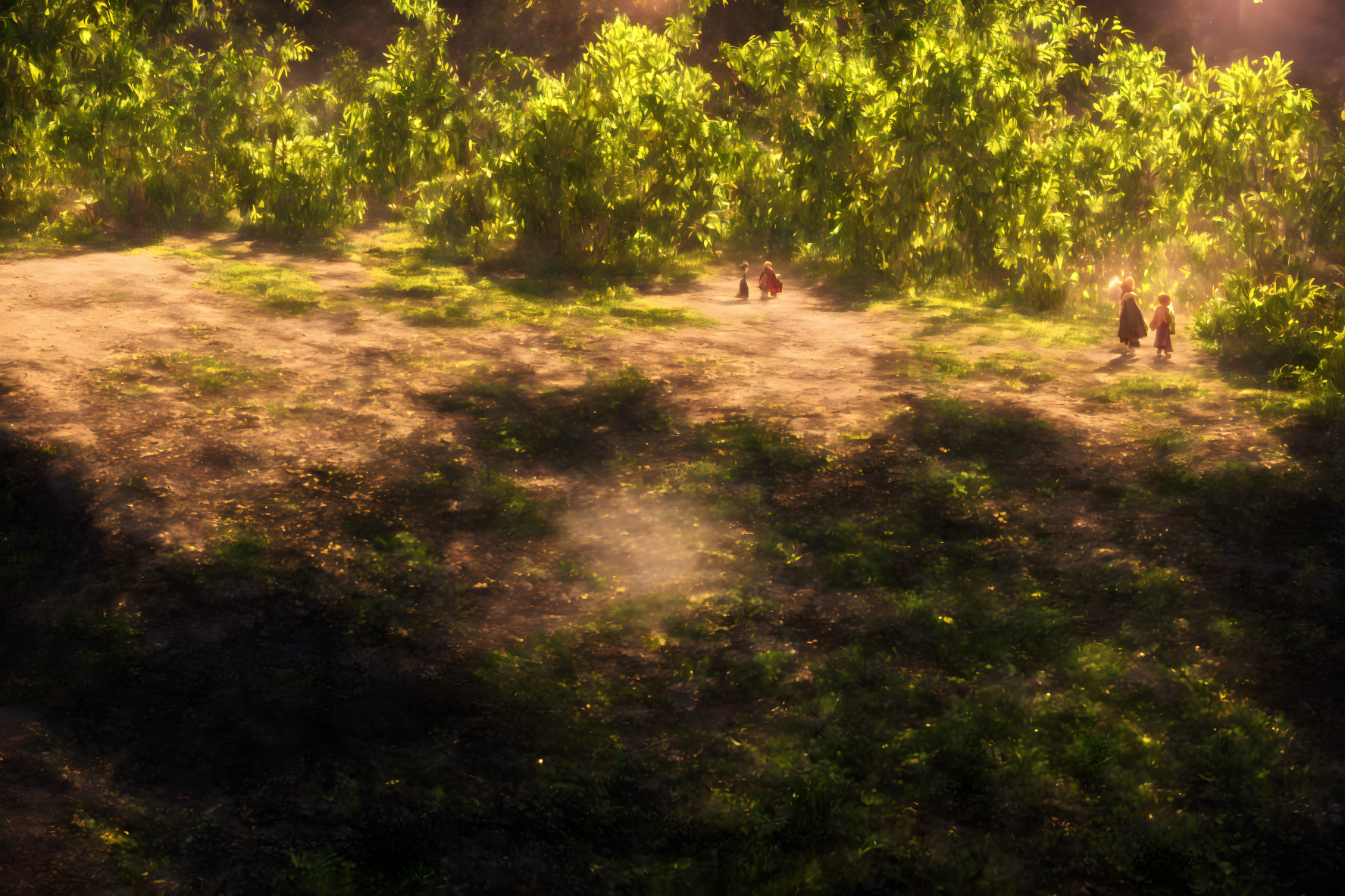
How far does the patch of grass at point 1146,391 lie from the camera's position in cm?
1150

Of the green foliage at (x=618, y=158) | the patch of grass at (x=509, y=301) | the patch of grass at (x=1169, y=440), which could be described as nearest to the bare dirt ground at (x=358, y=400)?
the patch of grass at (x=1169, y=440)

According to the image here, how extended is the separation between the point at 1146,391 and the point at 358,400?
28.6 feet

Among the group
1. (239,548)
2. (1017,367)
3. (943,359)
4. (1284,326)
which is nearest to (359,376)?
(239,548)

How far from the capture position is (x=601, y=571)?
7.73m

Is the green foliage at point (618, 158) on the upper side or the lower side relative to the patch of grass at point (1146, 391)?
upper

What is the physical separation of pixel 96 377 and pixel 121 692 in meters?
6.34

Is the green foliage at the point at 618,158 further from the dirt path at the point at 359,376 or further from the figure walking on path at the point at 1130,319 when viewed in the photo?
the figure walking on path at the point at 1130,319

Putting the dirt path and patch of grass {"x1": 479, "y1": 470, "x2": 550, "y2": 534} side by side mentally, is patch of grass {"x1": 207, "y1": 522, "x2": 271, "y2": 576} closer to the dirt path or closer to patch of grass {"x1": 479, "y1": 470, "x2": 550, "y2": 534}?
the dirt path

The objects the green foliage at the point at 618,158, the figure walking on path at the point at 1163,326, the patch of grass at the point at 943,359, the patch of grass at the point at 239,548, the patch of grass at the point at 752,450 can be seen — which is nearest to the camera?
the patch of grass at the point at 239,548

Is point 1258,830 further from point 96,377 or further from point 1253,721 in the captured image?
point 96,377

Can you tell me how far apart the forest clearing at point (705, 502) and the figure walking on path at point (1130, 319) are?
0.84 metres

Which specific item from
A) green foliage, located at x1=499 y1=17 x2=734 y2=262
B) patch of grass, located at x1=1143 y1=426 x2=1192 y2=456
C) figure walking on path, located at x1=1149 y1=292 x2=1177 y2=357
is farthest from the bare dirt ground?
green foliage, located at x1=499 y1=17 x2=734 y2=262

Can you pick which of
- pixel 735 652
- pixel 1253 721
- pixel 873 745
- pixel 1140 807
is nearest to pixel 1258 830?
pixel 1140 807

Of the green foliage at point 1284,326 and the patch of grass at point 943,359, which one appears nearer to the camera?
the green foliage at point 1284,326
